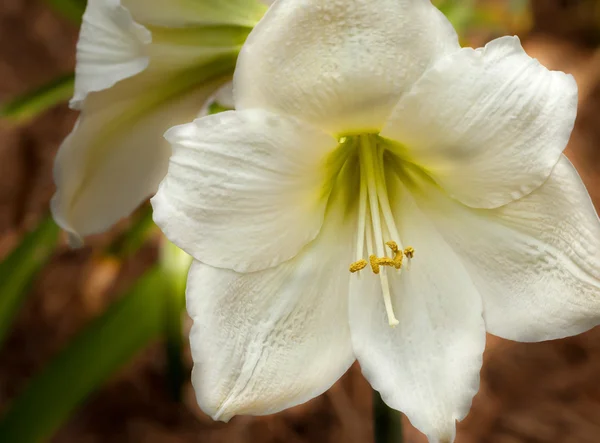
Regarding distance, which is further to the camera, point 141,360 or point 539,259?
point 141,360

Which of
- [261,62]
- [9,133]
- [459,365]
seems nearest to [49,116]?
[9,133]

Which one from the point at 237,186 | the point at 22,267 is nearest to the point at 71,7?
the point at 22,267

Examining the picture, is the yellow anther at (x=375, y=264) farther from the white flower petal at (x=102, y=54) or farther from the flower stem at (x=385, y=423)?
the white flower petal at (x=102, y=54)

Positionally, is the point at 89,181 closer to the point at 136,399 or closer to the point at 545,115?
the point at 545,115

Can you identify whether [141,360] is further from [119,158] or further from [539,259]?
[539,259]

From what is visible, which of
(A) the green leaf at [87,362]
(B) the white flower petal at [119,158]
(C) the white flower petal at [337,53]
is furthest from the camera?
(A) the green leaf at [87,362]

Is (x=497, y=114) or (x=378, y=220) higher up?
(x=497, y=114)

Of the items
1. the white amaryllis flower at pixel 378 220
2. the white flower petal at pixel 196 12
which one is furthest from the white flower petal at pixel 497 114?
the white flower petal at pixel 196 12
